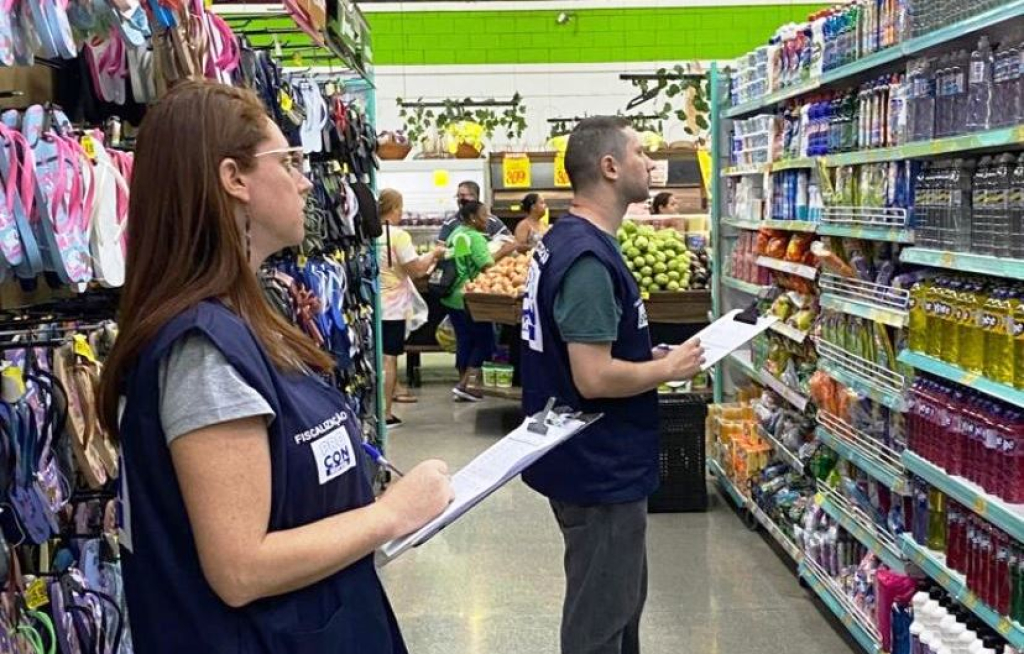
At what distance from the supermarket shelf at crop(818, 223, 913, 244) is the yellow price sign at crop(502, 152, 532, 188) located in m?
7.95

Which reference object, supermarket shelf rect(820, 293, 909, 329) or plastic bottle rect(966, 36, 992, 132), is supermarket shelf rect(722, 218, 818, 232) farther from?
plastic bottle rect(966, 36, 992, 132)

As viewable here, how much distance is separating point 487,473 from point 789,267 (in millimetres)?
3394

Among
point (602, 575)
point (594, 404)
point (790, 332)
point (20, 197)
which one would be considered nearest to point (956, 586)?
point (602, 575)

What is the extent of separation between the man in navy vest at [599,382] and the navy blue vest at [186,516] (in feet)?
4.70

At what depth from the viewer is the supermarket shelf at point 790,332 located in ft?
16.0

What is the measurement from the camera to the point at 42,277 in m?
2.41

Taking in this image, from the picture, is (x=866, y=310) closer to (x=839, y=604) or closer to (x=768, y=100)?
(x=839, y=604)

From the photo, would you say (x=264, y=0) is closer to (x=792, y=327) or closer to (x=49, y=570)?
(x=49, y=570)

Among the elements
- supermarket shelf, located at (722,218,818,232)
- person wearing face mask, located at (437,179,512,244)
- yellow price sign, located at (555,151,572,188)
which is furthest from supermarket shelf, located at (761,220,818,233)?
yellow price sign, located at (555,151,572,188)

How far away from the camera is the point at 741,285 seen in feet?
20.2

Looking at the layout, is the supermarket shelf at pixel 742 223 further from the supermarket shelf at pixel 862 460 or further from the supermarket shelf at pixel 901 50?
the supermarket shelf at pixel 862 460

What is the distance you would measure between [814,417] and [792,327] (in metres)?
0.46

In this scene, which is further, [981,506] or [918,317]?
[918,317]

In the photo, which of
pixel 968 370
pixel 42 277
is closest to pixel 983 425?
pixel 968 370
